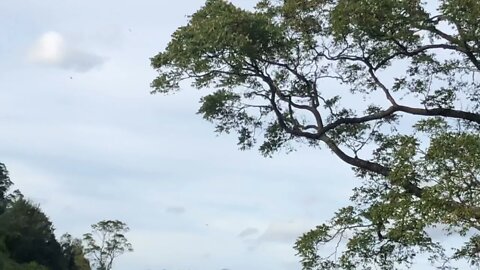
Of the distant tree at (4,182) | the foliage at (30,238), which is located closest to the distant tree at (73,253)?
the foliage at (30,238)

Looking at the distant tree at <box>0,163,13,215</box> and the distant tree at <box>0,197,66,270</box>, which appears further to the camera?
the distant tree at <box>0,163,13,215</box>

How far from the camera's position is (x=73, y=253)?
189 feet

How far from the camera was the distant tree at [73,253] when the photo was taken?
55375 millimetres

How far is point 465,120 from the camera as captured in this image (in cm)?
1209

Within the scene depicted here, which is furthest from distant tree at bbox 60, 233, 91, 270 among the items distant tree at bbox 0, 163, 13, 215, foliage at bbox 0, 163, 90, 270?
distant tree at bbox 0, 163, 13, 215

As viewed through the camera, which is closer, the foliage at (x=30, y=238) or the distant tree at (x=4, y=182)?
the foliage at (x=30, y=238)

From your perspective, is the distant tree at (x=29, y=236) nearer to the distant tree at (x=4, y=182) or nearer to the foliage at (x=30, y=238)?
the foliage at (x=30, y=238)

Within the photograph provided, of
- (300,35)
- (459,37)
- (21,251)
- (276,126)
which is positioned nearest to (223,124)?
(276,126)

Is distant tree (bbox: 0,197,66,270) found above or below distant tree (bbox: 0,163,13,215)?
below

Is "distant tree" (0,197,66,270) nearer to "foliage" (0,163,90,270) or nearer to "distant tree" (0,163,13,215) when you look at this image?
"foliage" (0,163,90,270)

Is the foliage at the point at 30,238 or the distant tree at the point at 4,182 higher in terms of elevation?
the distant tree at the point at 4,182

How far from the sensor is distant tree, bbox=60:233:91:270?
55375 mm

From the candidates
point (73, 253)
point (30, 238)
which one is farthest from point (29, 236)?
point (73, 253)

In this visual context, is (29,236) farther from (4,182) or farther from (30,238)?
(4,182)
